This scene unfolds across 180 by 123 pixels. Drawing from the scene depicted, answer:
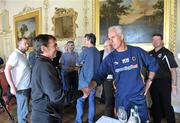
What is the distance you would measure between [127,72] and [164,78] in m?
1.58

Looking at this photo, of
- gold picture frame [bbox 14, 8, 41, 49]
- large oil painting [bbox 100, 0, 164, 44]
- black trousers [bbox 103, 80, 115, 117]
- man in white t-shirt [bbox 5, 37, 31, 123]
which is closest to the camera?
man in white t-shirt [bbox 5, 37, 31, 123]

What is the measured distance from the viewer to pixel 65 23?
251 inches

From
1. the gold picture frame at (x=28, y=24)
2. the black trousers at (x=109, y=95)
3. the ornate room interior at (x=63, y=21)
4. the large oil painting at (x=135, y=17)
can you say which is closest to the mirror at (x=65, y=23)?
the ornate room interior at (x=63, y=21)

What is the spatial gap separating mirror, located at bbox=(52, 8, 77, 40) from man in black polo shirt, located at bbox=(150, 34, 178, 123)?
3.24 m

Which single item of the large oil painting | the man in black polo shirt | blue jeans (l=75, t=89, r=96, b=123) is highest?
the large oil painting

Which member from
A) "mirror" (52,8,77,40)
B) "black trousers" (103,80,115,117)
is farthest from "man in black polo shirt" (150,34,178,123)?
"mirror" (52,8,77,40)

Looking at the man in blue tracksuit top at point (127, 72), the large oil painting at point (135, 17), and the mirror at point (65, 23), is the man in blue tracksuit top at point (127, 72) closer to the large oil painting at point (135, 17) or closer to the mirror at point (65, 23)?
the large oil painting at point (135, 17)

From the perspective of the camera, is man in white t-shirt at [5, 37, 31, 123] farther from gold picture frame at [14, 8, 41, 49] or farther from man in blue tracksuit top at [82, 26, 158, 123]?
gold picture frame at [14, 8, 41, 49]

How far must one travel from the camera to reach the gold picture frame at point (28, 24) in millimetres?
7167

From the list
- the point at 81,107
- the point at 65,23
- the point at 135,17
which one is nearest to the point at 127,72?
the point at 81,107

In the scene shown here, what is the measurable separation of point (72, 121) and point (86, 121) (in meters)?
0.27

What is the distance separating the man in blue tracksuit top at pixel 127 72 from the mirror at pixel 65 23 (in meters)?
4.20

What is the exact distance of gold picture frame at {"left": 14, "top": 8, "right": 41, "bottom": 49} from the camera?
717cm

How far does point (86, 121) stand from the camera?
13.2 ft
